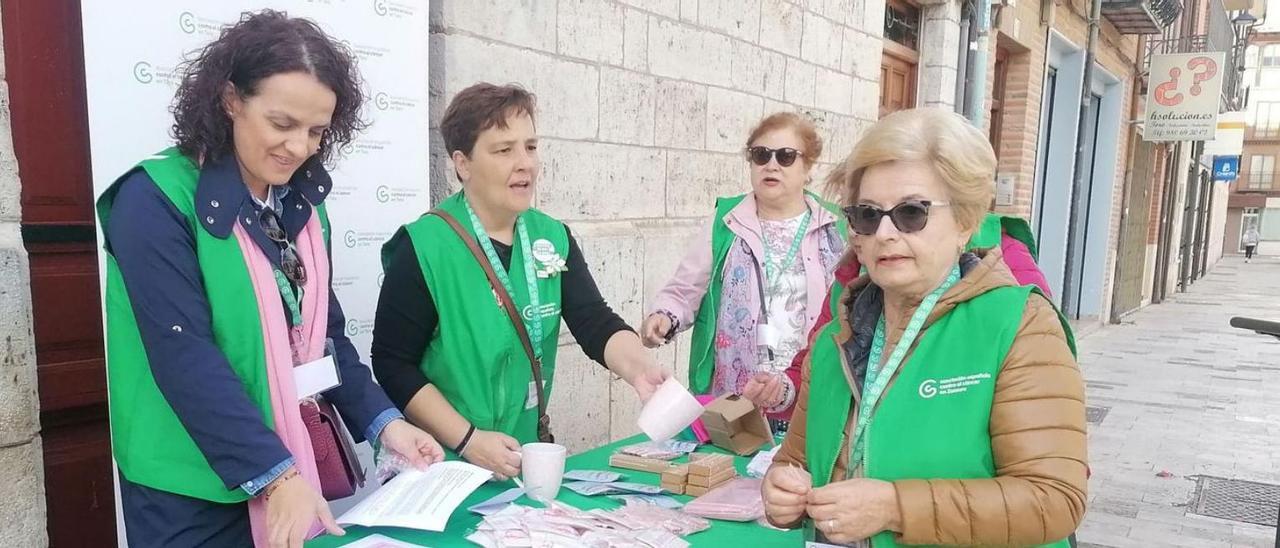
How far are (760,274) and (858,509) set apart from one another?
1.65 m

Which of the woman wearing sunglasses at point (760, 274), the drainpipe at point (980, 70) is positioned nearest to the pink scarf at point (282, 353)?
the woman wearing sunglasses at point (760, 274)

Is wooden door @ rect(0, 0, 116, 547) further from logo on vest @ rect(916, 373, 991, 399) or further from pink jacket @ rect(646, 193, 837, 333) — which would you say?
logo on vest @ rect(916, 373, 991, 399)

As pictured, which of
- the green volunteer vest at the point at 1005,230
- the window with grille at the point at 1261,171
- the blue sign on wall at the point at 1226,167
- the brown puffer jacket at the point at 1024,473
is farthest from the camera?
the window with grille at the point at 1261,171

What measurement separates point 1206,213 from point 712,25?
3005cm

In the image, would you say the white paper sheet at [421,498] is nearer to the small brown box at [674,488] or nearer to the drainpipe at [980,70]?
the small brown box at [674,488]

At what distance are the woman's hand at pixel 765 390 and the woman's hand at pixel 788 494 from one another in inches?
33.5

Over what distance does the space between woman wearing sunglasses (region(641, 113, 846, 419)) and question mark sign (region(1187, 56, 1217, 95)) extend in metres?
12.6

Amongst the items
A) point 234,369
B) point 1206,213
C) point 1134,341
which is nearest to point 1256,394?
point 1134,341

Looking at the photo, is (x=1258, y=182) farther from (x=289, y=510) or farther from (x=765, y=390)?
(x=289, y=510)

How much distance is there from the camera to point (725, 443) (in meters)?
2.45

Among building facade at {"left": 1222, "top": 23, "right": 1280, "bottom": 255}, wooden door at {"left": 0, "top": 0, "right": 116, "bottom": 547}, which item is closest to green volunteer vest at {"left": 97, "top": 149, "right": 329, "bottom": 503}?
wooden door at {"left": 0, "top": 0, "right": 116, "bottom": 547}

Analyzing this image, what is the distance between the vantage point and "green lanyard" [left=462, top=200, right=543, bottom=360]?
218 cm

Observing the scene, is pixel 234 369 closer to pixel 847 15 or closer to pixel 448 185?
pixel 448 185

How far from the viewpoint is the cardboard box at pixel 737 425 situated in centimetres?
238
